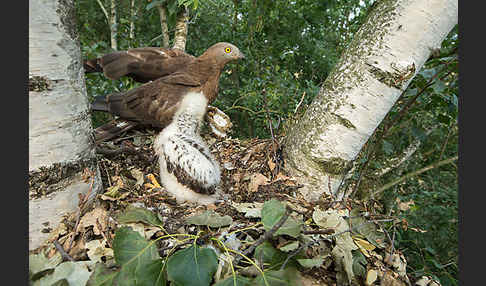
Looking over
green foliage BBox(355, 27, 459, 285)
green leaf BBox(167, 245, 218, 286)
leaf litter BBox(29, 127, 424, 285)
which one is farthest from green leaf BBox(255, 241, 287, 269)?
green foliage BBox(355, 27, 459, 285)

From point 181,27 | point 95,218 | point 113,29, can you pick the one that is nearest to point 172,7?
point 181,27

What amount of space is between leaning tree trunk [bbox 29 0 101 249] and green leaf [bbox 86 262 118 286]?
0.23 metres

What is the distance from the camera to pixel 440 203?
2736mm

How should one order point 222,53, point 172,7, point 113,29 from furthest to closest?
point 113,29 < point 172,7 < point 222,53

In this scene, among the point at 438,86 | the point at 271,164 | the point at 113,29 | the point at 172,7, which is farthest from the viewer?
the point at 113,29

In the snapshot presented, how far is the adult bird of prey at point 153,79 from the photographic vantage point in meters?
1.60

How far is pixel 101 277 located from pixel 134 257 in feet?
0.27

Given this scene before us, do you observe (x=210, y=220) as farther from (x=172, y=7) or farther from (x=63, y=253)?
(x=172, y=7)

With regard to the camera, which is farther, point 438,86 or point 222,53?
point 222,53

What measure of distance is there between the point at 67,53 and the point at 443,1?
120 centimetres

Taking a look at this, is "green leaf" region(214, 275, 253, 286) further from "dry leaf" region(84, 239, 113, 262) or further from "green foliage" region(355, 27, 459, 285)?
"green foliage" region(355, 27, 459, 285)

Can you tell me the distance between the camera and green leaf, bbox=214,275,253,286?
0.65 m

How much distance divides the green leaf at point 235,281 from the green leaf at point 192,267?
0.10ft

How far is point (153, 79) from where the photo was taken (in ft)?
5.80
